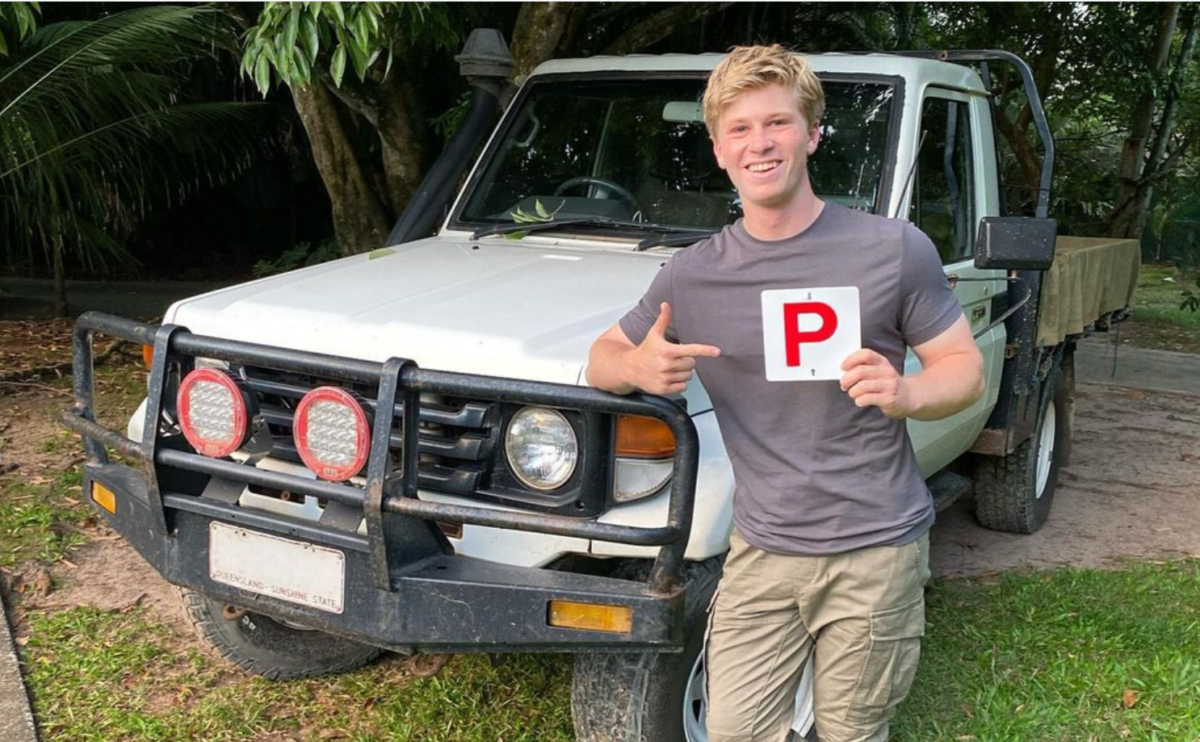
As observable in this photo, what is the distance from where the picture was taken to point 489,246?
13.6 ft

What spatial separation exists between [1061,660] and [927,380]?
2.36 meters

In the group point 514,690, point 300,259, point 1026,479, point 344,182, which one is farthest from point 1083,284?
point 300,259

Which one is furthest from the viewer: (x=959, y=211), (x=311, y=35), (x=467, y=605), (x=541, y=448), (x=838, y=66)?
(x=959, y=211)

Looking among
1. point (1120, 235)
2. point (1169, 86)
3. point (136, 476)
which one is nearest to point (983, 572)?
point (136, 476)

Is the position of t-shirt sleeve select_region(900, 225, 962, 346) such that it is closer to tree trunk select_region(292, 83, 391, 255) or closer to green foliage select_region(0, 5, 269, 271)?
tree trunk select_region(292, 83, 391, 255)

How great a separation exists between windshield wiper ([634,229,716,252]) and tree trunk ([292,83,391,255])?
3.44 metres

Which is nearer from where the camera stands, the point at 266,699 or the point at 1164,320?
the point at 266,699

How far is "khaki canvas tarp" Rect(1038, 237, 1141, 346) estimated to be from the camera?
191 inches

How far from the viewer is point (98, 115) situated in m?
7.76

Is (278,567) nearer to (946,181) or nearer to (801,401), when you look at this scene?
(801,401)

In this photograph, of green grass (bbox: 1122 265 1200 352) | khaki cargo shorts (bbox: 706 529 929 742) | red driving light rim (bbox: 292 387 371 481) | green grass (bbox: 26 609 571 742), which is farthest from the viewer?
green grass (bbox: 1122 265 1200 352)

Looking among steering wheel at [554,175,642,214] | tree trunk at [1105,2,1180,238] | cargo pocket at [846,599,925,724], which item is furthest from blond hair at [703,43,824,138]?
tree trunk at [1105,2,1180,238]

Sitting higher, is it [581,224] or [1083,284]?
[581,224]

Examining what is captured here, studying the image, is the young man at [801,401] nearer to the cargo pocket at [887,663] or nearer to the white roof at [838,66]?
the cargo pocket at [887,663]
